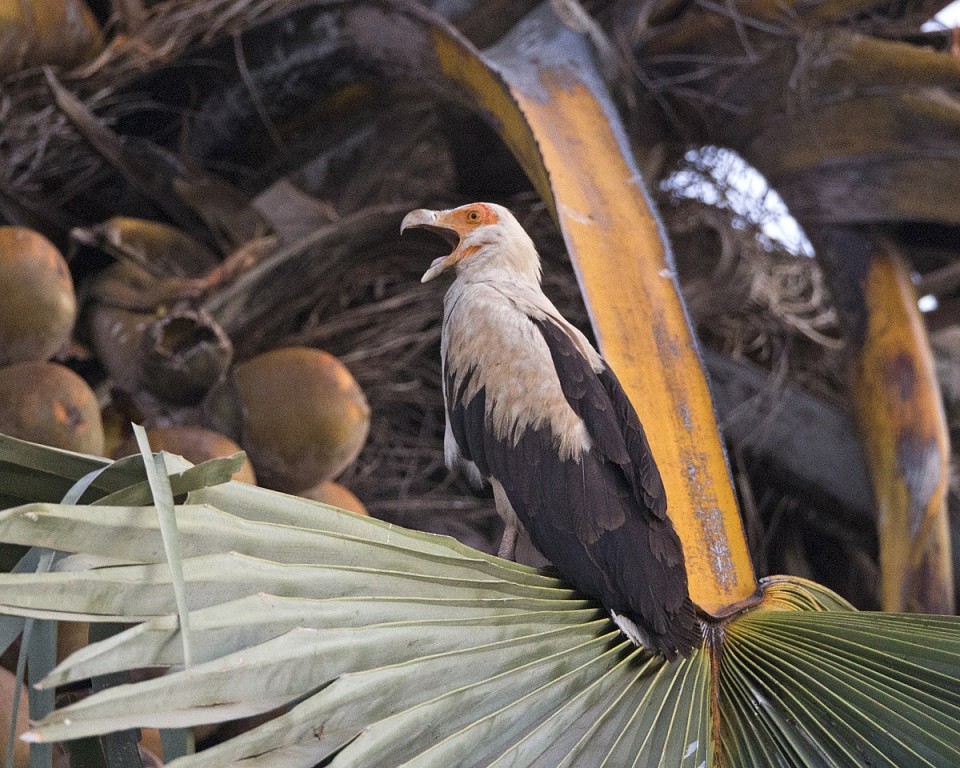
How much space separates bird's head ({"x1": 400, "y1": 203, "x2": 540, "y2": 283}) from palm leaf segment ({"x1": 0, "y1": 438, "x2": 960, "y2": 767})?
0.79m

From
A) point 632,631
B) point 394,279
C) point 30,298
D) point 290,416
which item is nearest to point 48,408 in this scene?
point 30,298

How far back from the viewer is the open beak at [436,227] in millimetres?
2379

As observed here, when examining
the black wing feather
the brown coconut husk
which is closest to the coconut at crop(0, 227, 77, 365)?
the brown coconut husk

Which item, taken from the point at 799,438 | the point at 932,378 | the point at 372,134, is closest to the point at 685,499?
the point at 932,378

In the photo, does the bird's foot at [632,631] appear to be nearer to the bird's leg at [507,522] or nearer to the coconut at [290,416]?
the bird's leg at [507,522]

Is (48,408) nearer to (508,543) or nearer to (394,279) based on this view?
(508,543)

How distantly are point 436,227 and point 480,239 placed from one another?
0.11 m

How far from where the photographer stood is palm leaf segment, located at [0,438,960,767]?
50.2 inches

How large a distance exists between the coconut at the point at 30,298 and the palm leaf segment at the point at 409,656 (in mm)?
1441

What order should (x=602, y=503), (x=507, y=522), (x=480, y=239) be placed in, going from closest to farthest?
(x=602, y=503) < (x=507, y=522) < (x=480, y=239)

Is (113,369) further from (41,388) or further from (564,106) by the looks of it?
(564,106)

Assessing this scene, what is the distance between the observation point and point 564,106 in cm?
315

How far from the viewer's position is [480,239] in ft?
8.06

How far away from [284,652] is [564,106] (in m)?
2.18
